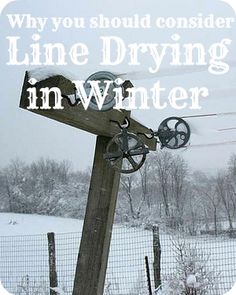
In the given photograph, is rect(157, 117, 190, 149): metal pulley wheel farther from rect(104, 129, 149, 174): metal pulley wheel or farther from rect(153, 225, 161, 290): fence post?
rect(153, 225, 161, 290): fence post

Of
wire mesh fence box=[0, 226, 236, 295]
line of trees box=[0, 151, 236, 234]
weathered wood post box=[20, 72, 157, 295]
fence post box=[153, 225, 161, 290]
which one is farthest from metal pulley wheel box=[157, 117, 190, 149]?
line of trees box=[0, 151, 236, 234]

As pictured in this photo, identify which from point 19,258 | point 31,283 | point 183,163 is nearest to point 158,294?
point 31,283

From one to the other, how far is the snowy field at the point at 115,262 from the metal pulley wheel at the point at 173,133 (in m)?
0.92

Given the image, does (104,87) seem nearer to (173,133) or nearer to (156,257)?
(173,133)

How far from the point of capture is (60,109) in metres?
0.39

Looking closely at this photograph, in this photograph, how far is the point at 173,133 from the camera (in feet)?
1.77

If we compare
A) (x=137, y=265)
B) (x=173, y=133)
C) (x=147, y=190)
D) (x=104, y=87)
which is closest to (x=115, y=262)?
(x=137, y=265)

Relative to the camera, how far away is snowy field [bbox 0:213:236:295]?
146cm

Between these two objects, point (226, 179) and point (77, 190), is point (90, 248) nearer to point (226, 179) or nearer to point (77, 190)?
point (77, 190)

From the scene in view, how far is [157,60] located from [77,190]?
3.30 metres

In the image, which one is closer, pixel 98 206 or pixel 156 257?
pixel 98 206

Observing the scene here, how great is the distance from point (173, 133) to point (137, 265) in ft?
3.91

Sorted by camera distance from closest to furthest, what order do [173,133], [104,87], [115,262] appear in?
[104,87], [173,133], [115,262]

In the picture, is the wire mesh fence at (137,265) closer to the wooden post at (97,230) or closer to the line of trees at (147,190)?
the wooden post at (97,230)
